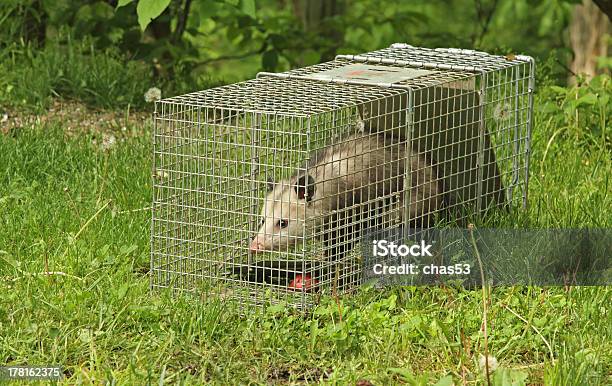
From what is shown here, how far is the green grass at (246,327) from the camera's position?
13.7 ft

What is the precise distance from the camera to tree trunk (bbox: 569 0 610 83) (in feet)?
36.2

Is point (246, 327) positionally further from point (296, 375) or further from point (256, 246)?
point (256, 246)

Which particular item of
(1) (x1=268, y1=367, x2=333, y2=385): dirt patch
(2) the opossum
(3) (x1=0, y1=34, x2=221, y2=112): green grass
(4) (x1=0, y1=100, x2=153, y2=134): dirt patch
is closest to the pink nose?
(2) the opossum

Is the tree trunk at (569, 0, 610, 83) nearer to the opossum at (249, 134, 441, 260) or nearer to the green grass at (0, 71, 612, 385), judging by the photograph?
the green grass at (0, 71, 612, 385)

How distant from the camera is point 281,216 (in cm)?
504

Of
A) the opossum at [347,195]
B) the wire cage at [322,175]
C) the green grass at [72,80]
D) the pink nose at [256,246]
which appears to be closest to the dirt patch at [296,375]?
the wire cage at [322,175]

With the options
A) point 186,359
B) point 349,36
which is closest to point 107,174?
point 186,359

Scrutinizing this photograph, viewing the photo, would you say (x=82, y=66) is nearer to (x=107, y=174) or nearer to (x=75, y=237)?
(x=107, y=174)

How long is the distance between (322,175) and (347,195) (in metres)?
0.15

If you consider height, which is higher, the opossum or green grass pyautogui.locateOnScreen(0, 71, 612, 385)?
the opossum

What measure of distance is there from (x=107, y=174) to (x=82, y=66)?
6.20 feet

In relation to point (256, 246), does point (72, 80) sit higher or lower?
higher

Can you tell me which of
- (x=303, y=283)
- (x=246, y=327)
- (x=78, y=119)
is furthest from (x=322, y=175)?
(x=78, y=119)

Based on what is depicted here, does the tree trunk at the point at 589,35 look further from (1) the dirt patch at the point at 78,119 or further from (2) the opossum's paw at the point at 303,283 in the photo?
(2) the opossum's paw at the point at 303,283
